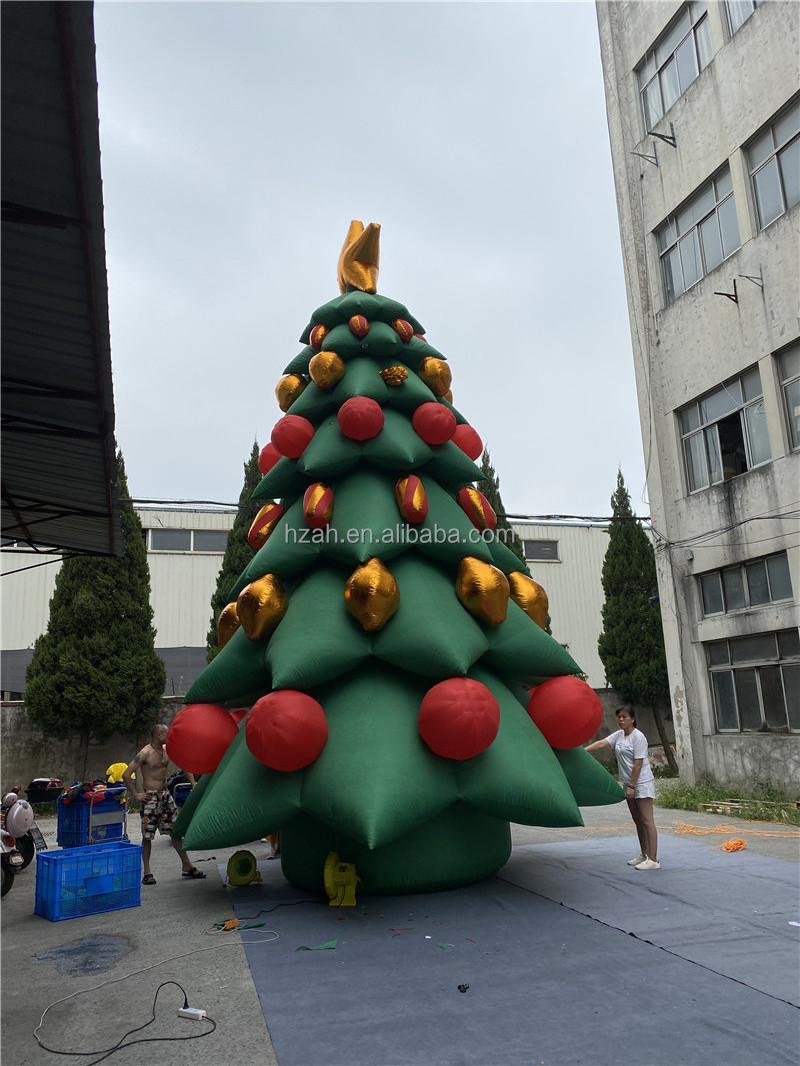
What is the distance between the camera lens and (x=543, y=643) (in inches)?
281

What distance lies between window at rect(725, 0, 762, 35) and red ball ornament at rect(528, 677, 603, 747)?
13.3 metres

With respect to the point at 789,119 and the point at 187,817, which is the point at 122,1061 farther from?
the point at 789,119

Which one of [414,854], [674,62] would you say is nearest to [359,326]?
[414,854]

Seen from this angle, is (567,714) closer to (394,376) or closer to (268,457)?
(394,376)

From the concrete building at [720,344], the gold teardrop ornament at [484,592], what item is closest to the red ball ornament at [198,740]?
the gold teardrop ornament at [484,592]

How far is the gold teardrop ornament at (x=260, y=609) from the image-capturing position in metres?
7.01

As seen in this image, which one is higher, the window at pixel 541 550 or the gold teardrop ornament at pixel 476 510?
the window at pixel 541 550

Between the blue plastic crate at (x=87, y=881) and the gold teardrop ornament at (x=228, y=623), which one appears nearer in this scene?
the blue plastic crate at (x=87, y=881)

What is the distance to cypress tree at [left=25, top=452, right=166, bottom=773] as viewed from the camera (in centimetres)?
1652

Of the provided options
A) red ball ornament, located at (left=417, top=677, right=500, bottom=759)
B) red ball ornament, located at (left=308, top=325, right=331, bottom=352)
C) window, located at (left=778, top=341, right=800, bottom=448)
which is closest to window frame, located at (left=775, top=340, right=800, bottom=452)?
window, located at (left=778, top=341, right=800, bottom=448)

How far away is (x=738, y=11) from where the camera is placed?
45.6 feet

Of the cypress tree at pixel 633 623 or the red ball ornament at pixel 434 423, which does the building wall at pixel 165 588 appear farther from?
the red ball ornament at pixel 434 423

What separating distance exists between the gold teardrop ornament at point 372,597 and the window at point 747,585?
8.91 meters

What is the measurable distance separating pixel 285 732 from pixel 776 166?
12959mm
